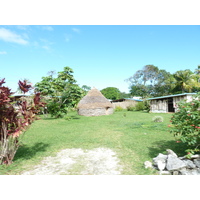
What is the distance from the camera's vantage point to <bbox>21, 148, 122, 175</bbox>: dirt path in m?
3.95

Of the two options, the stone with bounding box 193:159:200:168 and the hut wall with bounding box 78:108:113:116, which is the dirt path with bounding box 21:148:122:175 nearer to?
the stone with bounding box 193:159:200:168

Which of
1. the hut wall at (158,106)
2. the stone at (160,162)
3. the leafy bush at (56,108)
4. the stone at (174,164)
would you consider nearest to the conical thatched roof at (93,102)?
the leafy bush at (56,108)

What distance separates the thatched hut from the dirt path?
1682cm

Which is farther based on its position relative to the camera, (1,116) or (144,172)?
(1,116)

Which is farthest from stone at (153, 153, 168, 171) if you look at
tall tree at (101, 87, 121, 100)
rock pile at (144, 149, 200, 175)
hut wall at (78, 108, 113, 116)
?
tall tree at (101, 87, 121, 100)

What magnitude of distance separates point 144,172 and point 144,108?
1017 inches

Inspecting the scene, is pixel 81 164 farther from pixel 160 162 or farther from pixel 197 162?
pixel 197 162

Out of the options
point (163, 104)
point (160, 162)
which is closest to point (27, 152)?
point (160, 162)

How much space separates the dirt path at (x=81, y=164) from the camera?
3.95 meters

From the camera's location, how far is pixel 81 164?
4.46 m

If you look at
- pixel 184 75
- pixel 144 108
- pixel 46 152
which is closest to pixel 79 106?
pixel 144 108
